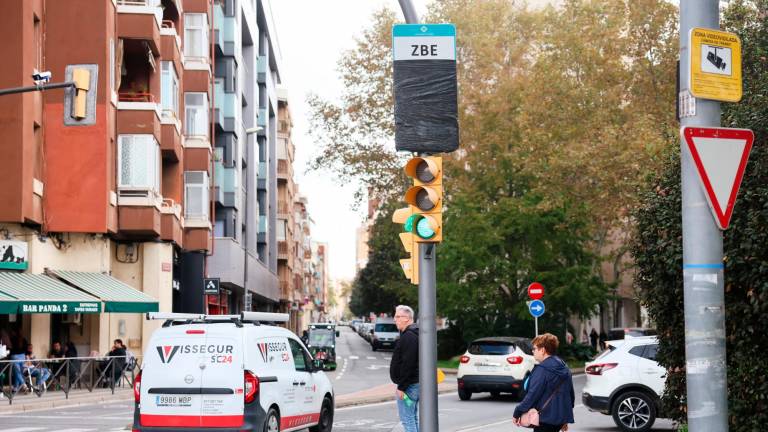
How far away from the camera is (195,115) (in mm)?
43406

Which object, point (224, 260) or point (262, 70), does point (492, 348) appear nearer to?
point (224, 260)

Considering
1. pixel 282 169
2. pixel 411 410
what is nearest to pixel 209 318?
pixel 411 410

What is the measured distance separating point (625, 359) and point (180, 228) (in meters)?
25.1

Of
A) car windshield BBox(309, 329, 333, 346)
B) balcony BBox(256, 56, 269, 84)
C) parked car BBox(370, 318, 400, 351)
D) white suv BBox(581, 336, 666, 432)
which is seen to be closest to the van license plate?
white suv BBox(581, 336, 666, 432)

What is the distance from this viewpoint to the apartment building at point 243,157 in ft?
168

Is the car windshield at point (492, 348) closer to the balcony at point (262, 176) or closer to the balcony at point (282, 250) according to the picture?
the balcony at point (262, 176)

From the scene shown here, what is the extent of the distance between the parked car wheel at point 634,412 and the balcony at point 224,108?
121 ft

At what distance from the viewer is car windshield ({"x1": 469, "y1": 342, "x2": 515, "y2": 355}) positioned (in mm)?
26297

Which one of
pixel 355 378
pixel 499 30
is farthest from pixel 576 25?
pixel 355 378

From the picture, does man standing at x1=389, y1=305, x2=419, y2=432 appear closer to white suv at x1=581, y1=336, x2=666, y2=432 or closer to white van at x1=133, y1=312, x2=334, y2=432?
white van at x1=133, y1=312, x2=334, y2=432

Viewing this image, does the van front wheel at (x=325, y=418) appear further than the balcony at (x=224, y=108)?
No

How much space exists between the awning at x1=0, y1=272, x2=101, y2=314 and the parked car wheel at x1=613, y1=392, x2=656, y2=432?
52.2 feet

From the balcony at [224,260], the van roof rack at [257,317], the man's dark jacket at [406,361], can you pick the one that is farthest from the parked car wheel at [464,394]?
the balcony at [224,260]

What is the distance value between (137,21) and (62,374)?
1245cm
